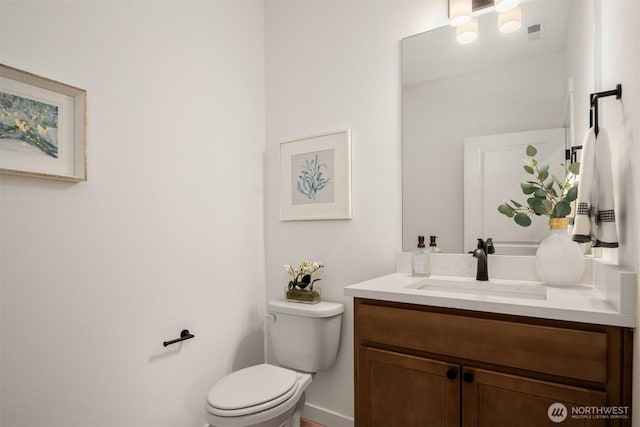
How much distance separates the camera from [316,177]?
2.15 meters

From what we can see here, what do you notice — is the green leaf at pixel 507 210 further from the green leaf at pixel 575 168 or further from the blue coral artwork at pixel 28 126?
the blue coral artwork at pixel 28 126

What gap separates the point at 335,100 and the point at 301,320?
4.06 ft

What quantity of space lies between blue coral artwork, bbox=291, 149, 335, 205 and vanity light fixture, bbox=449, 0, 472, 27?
881 millimetres

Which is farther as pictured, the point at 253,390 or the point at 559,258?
the point at 253,390

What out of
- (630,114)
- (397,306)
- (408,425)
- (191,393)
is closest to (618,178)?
(630,114)

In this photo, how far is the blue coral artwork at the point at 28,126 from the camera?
123cm

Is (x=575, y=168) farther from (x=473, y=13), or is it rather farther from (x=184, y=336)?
(x=184, y=336)

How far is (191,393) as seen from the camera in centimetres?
185

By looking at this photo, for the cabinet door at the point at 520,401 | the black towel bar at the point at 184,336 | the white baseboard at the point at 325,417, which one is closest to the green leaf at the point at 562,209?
the cabinet door at the point at 520,401

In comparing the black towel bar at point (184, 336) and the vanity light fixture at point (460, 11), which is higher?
the vanity light fixture at point (460, 11)

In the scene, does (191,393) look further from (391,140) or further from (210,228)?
(391,140)

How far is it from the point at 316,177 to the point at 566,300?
137cm

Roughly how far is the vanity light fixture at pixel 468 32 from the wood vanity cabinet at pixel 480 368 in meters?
1.29

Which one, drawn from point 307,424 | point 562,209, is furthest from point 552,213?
point 307,424
